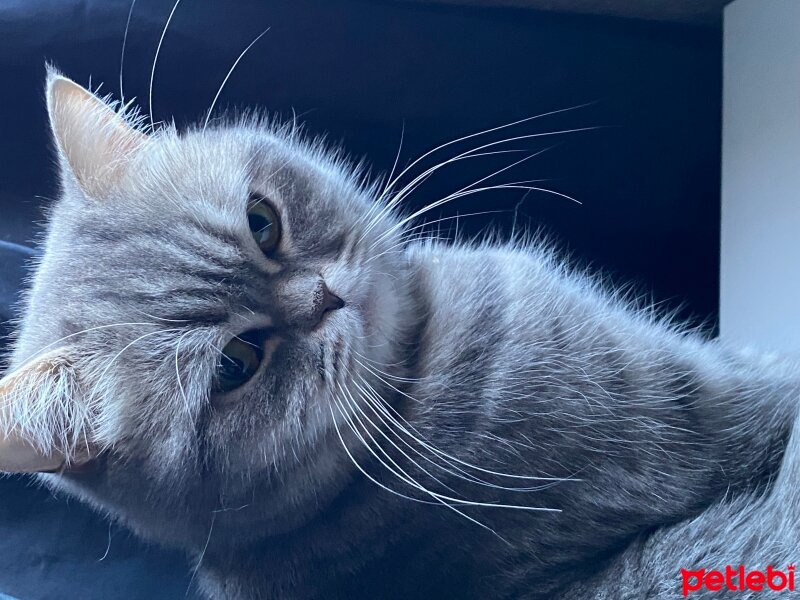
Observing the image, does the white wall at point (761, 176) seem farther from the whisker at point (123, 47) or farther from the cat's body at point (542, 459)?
the whisker at point (123, 47)

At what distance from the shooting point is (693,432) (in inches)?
35.7

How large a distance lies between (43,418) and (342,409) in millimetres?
336

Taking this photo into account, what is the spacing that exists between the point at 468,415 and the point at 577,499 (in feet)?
0.55

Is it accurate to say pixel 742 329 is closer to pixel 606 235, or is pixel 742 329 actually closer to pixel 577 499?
pixel 606 235

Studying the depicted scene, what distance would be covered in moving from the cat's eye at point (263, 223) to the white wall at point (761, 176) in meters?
0.79

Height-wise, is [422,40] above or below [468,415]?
above

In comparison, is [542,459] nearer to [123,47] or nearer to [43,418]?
[43,418]

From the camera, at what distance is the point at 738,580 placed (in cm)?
80

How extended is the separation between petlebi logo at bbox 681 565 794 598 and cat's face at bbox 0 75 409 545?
1.45 feet

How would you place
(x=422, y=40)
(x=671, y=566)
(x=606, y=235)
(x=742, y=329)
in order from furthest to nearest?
(x=606, y=235) → (x=422, y=40) → (x=742, y=329) → (x=671, y=566)

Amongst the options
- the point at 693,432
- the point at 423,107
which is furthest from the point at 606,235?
the point at 693,432

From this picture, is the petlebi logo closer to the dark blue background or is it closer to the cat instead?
the cat

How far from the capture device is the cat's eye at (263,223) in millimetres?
891

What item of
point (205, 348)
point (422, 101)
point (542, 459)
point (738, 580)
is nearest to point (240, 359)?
point (205, 348)
